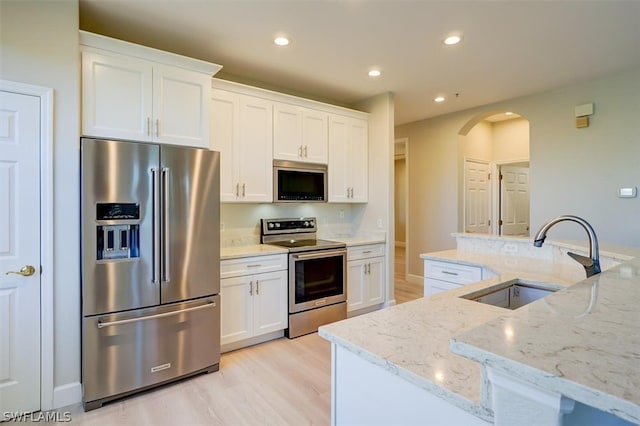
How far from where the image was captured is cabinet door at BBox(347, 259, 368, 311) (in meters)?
3.82

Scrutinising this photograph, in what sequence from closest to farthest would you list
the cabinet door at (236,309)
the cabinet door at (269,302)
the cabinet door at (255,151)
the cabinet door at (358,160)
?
the cabinet door at (236,309) → the cabinet door at (269,302) → the cabinet door at (255,151) → the cabinet door at (358,160)

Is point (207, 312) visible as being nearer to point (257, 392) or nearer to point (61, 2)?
point (257, 392)

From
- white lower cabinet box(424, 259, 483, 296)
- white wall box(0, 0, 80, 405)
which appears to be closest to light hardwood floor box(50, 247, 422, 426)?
white wall box(0, 0, 80, 405)

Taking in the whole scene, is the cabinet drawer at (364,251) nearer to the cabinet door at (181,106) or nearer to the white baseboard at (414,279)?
the white baseboard at (414,279)

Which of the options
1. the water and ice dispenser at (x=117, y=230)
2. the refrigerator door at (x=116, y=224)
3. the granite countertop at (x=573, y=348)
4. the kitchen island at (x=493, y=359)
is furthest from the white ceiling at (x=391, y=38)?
the granite countertop at (x=573, y=348)

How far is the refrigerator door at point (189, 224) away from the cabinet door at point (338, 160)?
168cm

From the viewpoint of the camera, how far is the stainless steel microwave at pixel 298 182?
3.60 m

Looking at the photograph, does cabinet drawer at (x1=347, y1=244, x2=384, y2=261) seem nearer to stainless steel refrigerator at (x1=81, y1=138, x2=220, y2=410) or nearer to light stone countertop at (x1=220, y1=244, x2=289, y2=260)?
light stone countertop at (x1=220, y1=244, x2=289, y2=260)

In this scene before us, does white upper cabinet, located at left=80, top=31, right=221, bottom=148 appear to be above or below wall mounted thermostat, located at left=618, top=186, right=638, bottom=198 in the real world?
above

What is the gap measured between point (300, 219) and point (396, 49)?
209cm

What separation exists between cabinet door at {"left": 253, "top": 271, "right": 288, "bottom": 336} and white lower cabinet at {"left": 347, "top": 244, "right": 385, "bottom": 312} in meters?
0.86

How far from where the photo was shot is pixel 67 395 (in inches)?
86.7

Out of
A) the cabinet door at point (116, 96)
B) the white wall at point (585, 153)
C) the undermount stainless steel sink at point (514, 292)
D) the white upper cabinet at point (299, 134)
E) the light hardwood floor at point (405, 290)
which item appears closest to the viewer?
the undermount stainless steel sink at point (514, 292)

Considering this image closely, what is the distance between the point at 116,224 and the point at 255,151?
154cm
